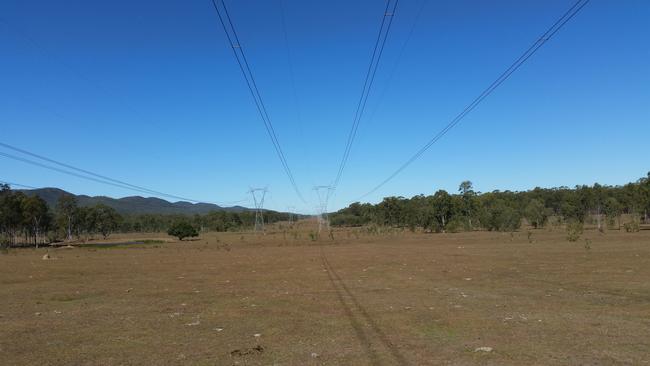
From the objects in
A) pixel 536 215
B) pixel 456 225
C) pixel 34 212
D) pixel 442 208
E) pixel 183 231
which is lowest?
pixel 456 225

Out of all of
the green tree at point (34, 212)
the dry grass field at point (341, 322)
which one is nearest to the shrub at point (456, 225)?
the green tree at point (34, 212)

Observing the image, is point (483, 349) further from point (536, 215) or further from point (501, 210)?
point (536, 215)

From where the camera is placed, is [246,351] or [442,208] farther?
[442,208]

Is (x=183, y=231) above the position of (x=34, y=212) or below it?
below

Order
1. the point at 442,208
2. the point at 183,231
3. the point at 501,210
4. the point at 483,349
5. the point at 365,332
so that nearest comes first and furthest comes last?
the point at 483,349 < the point at 365,332 < the point at 501,210 < the point at 442,208 < the point at 183,231

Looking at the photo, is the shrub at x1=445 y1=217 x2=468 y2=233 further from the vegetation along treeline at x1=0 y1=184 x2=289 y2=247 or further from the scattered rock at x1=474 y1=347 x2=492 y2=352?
the scattered rock at x1=474 y1=347 x2=492 y2=352

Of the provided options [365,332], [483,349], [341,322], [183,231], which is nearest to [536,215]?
[183,231]

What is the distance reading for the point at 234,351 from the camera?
9.12 meters

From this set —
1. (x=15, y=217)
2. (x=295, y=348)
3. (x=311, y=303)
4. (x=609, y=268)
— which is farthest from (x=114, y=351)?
(x=15, y=217)

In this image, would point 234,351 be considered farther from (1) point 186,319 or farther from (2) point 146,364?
(1) point 186,319

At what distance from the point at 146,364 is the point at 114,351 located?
1364 millimetres

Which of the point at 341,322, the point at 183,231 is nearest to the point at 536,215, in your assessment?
the point at 183,231

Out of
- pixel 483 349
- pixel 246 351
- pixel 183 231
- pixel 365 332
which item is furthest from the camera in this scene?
pixel 183 231

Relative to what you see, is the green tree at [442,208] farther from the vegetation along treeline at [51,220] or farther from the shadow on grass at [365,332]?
the shadow on grass at [365,332]
